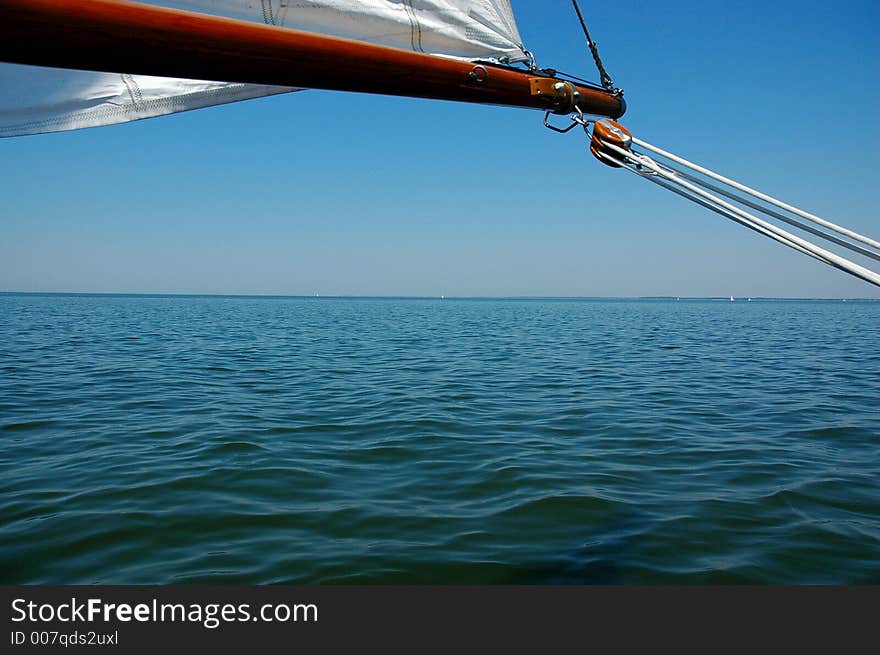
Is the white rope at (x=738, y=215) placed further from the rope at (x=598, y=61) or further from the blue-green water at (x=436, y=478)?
the blue-green water at (x=436, y=478)

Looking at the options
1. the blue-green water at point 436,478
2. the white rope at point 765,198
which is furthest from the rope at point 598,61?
the blue-green water at point 436,478

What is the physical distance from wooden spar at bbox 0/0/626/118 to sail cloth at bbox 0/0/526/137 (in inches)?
17.0

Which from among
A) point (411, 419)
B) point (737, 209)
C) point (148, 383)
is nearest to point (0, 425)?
point (148, 383)

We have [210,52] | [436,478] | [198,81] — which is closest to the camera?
[210,52]

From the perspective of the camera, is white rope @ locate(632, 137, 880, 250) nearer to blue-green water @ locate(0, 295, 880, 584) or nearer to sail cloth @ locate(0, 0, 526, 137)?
sail cloth @ locate(0, 0, 526, 137)

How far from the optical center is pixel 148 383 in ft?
41.8

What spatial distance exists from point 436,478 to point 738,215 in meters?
4.29

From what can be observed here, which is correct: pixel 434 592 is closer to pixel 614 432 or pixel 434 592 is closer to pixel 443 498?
pixel 443 498

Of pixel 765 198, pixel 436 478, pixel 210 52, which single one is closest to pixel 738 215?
pixel 765 198

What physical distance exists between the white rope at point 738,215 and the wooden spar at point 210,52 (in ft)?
3.79

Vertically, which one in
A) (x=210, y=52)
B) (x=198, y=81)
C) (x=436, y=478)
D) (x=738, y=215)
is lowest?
(x=436, y=478)

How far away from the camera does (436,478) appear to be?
6.60 metres

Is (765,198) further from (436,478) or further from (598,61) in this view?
(436,478)

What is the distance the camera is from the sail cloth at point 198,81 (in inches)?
121
